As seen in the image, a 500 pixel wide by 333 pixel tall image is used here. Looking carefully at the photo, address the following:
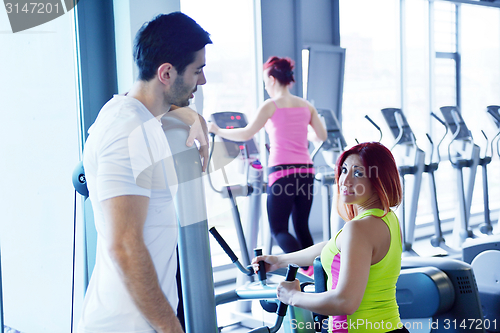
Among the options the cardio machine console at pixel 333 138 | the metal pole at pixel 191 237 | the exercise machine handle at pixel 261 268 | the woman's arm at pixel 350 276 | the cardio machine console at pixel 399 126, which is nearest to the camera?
the metal pole at pixel 191 237

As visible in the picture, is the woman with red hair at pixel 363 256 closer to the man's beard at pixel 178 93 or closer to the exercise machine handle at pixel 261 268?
the exercise machine handle at pixel 261 268

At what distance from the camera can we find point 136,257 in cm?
95

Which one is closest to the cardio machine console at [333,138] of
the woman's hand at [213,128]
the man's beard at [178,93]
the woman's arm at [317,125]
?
the woman's arm at [317,125]

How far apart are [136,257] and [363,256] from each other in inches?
28.0

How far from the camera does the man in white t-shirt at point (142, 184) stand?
3.13 feet

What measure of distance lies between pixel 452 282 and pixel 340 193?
0.89 metres

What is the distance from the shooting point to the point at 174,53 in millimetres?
1101

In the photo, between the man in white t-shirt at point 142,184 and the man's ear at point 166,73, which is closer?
the man in white t-shirt at point 142,184

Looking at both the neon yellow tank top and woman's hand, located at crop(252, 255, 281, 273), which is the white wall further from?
the neon yellow tank top

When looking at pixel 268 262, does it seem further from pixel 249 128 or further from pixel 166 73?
pixel 249 128

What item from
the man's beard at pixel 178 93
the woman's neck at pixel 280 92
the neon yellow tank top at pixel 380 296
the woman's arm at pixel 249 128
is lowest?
the neon yellow tank top at pixel 380 296

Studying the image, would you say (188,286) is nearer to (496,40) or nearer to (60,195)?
(60,195)

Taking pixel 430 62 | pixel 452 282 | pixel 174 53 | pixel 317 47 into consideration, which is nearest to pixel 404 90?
pixel 430 62

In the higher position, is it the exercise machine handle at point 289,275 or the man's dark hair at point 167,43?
the man's dark hair at point 167,43
